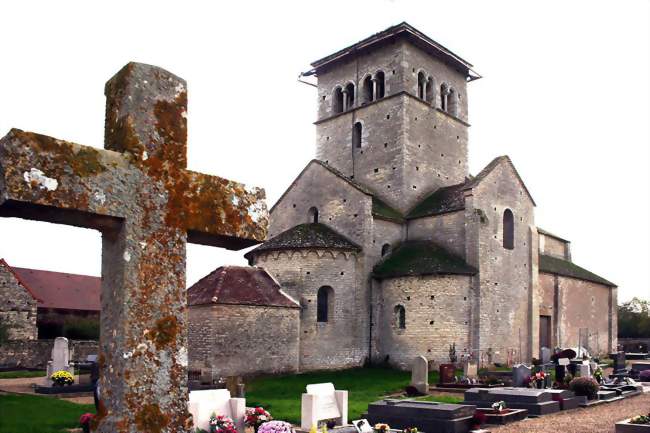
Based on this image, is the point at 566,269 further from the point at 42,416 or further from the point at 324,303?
the point at 42,416

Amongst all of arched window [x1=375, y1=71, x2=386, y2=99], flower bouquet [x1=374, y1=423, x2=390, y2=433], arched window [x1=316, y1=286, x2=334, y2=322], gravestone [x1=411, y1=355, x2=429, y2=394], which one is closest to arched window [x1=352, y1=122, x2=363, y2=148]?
arched window [x1=375, y1=71, x2=386, y2=99]

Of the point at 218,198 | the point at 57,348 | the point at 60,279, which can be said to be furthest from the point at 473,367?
the point at 60,279

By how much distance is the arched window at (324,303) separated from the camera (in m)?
31.5

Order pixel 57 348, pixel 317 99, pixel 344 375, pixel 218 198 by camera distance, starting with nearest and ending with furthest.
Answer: pixel 218 198
pixel 57 348
pixel 344 375
pixel 317 99

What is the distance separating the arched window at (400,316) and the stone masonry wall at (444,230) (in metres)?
4.02

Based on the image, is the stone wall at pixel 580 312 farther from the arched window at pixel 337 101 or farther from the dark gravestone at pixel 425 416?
the dark gravestone at pixel 425 416

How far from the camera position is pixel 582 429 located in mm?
14680

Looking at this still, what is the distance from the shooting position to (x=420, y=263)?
1256 inches

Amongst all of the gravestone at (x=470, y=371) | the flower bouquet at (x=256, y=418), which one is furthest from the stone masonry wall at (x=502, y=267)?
the flower bouquet at (x=256, y=418)

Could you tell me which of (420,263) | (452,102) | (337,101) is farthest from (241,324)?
(452,102)

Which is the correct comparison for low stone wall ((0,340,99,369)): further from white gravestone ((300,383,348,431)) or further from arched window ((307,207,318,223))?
white gravestone ((300,383,348,431))

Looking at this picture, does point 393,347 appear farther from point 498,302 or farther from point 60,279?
point 60,279

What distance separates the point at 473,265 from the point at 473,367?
6.53 metres

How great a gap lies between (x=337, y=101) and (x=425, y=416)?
2913 centimetres
